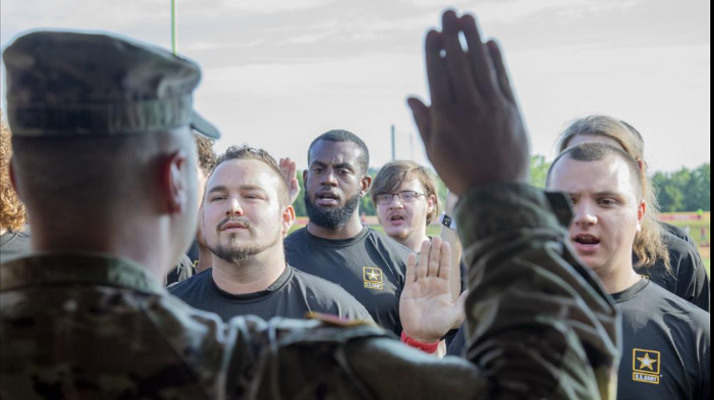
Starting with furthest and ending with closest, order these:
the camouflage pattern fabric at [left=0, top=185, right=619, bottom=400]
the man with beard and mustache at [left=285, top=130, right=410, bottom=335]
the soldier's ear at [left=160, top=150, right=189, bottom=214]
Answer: the man with beard and mustache at [left=285, top=130, right=410, bottom=335], the soldier's ear at [left=160, top=150, right=189, bottom=214], the camouflage pattern fabric at [left=0, top=185, right=619, bottom=400]

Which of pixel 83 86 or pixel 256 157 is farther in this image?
pixel 256 157

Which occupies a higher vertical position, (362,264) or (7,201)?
(7,201)

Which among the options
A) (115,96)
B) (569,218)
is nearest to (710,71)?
(569,218)

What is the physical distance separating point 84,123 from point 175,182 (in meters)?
0.18

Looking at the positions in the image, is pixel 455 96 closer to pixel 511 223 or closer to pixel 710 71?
pixel 511 223

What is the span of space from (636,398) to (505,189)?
228 cm

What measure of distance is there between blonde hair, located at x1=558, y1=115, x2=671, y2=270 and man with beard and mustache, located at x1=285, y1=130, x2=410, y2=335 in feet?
5.34

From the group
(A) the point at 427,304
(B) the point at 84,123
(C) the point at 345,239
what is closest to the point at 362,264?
(C) the point at 345,239

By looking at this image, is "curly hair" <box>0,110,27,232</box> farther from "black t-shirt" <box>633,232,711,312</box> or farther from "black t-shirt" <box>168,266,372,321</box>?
"black t-shirt" <box>633,232,711,312</box>

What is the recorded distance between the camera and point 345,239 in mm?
6082

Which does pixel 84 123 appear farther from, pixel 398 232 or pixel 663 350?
pixel 398 232

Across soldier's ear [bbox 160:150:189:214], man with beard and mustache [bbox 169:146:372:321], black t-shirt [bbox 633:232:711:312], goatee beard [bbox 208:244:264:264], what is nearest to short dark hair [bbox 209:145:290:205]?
man with beard and mustache [bbox 169:146:372:321]

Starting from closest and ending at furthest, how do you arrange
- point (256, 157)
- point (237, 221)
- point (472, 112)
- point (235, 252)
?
1. point (472, 112)
2. point (235, 252)
3. point (237, 221)
4. point (256, 157)

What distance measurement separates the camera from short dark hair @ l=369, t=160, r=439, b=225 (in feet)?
23.4
